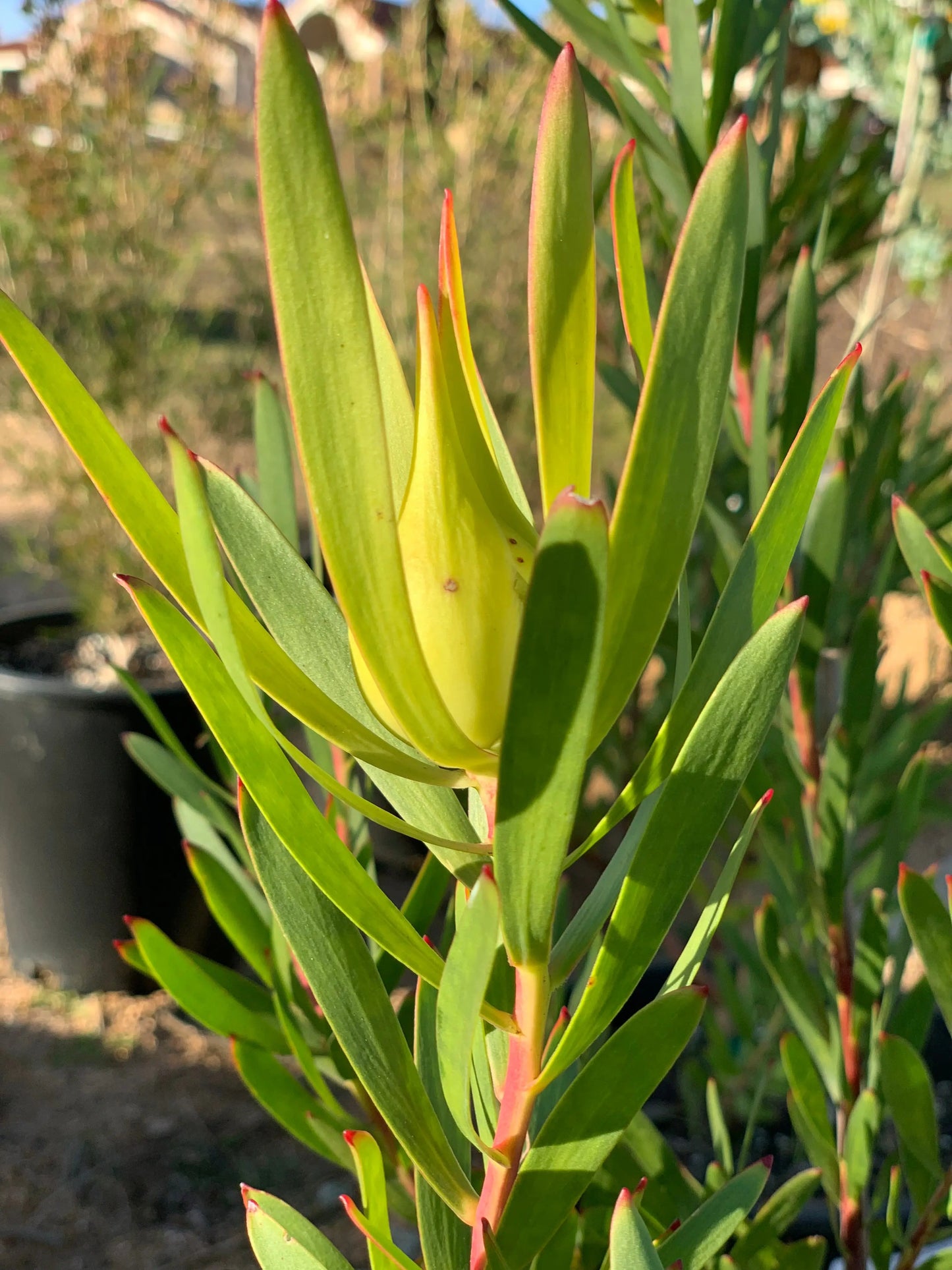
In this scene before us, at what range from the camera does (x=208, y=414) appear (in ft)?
11.6

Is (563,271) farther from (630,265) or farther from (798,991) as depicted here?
(798,991)

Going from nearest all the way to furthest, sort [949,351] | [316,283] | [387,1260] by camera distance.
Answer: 1. [316,283]
2. [387,1260]
3. [949,351]

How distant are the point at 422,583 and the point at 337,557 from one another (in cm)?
3

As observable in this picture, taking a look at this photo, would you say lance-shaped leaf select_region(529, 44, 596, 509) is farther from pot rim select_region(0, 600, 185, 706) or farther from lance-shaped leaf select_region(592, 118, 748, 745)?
pot rim select_region(0, 600, 185, 706)

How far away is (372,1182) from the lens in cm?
30

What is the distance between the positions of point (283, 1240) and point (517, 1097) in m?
0.09

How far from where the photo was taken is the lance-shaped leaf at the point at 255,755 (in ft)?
0.73

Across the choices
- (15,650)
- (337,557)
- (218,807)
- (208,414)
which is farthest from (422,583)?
(208,414)

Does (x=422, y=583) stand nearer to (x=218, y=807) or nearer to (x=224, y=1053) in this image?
(x=218, y=807)

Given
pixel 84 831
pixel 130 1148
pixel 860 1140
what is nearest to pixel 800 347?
pixel 860 1140

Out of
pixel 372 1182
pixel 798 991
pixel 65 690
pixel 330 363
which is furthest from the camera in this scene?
pixel 65 690

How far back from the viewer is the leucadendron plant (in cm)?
19

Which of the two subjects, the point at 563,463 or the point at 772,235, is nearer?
the point at 563,463

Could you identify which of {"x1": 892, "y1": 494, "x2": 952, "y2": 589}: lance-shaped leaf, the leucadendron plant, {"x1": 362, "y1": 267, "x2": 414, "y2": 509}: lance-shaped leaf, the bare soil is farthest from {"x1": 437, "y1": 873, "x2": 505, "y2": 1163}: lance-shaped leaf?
the bare soil
